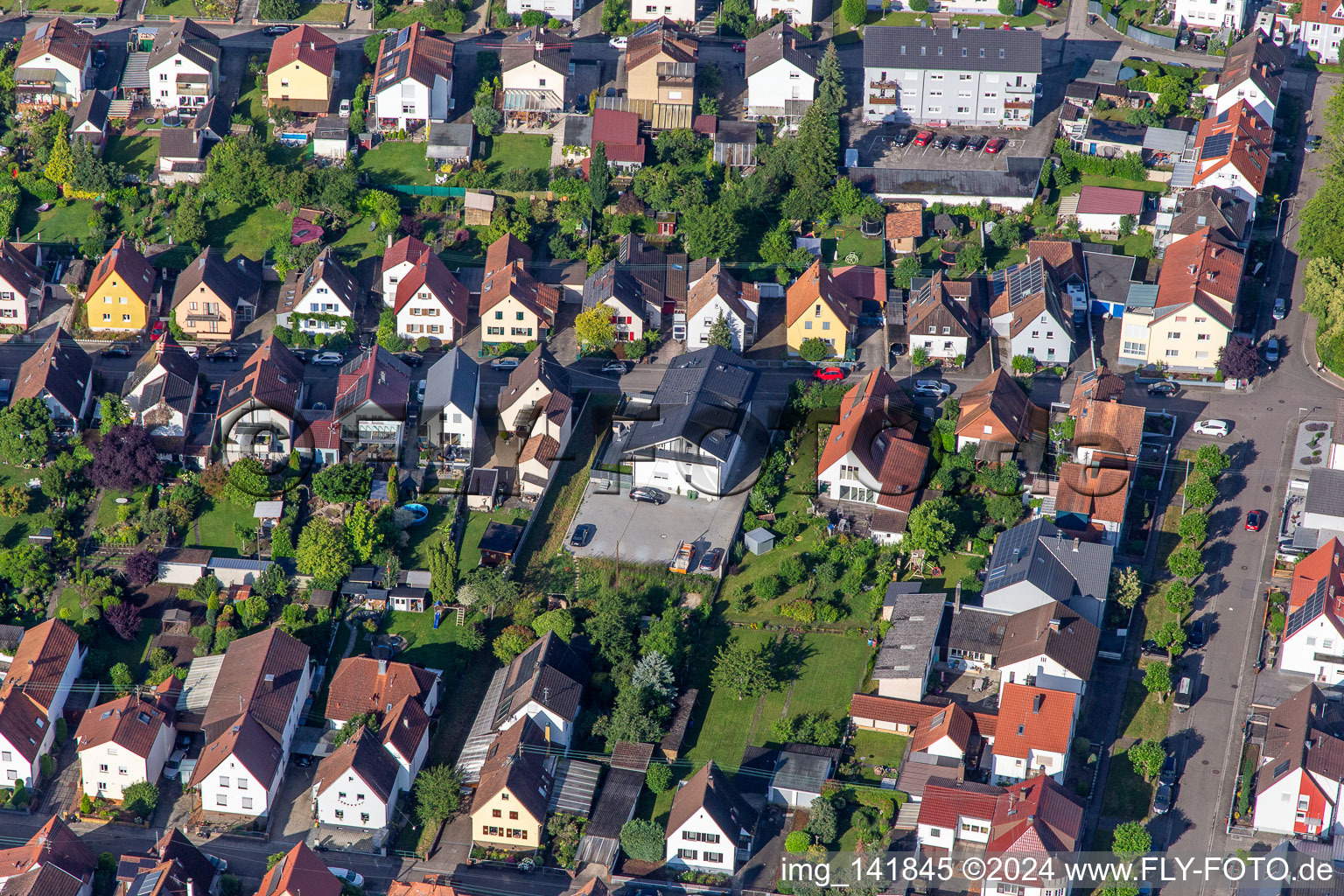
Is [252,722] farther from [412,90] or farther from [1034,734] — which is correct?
[412,90]

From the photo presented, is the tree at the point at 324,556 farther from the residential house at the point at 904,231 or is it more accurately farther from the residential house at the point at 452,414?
the residential house at the point at 904,231

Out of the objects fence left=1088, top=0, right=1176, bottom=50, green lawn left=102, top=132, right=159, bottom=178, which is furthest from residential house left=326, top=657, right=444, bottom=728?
fence left=1088, top=0, right=1176, bottom=50

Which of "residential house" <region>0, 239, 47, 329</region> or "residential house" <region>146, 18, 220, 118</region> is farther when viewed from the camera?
"residential house" <region>146, 18, 220, 118</region>

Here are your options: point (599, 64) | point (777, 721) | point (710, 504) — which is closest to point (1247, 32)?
point (599, 64)

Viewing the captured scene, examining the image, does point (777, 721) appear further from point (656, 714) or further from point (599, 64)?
point (599, 64)

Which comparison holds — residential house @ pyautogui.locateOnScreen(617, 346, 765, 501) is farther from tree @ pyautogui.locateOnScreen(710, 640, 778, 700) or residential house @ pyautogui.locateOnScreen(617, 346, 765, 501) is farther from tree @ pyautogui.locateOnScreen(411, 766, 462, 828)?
tree @ pyautogui.locateOnScreen(411, 766, 462, 828)

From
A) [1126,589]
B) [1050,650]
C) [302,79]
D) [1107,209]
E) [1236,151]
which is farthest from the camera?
[302,79]

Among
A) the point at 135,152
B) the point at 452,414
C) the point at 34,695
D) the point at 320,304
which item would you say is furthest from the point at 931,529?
the point at 135,152
